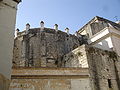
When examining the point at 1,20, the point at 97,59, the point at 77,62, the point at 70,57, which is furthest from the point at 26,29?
the point at 1,20

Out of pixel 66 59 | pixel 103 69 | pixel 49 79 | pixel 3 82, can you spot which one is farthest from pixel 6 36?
pixel 66 59

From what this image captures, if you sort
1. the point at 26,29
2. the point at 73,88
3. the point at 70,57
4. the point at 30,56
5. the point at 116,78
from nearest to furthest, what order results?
the point at 73,88
the point at 116,78
the point at 70,57
the point at 30,56
the point at 26,29

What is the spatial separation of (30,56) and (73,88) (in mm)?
9169

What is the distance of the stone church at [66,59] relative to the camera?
13008mm

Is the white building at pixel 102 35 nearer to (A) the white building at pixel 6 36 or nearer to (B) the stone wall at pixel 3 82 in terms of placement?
(A) the white building at pixel 6 36

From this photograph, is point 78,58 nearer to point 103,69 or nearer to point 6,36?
point 103,69

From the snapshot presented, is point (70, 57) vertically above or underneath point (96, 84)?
above

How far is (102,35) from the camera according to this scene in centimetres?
2020

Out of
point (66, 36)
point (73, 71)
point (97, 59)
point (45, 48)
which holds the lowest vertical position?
point (73, 71)

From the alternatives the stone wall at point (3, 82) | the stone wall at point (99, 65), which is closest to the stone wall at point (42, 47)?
the stone wall at point (99, 65)

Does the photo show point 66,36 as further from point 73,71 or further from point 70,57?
point 73,71

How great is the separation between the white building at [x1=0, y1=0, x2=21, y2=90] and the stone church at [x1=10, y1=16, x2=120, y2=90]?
25.4 ft

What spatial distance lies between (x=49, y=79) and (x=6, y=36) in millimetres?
8394

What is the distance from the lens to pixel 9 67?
479 centimetres
